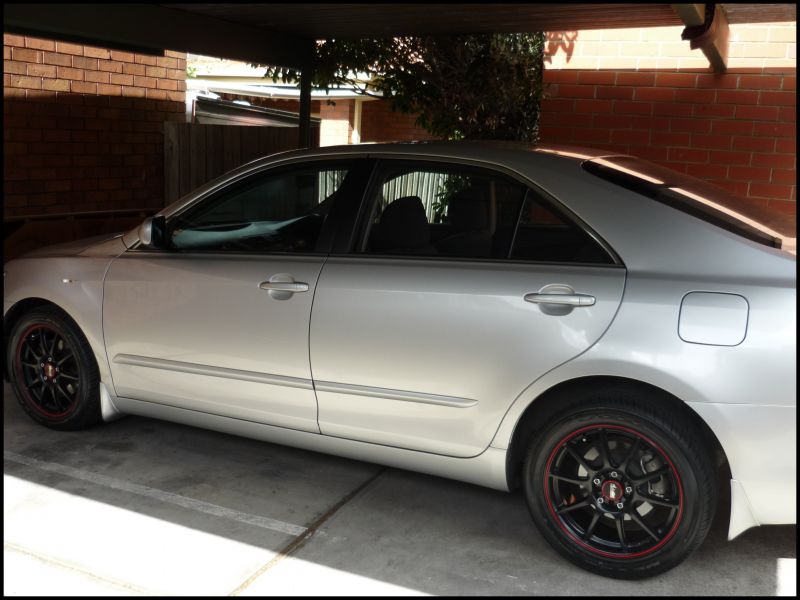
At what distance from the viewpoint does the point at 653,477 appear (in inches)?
133

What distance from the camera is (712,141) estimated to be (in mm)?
6688

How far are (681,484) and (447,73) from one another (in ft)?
19.1

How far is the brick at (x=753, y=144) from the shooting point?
6516 millimetres

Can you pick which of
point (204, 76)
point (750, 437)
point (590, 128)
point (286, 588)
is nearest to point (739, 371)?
point (750, 437)

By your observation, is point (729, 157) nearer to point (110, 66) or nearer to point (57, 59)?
point (110, 66)

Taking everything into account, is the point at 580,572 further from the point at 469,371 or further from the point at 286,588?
the point at 286,588

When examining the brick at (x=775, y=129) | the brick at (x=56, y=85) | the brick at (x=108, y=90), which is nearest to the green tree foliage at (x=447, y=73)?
the brick at (x=108, y=90)

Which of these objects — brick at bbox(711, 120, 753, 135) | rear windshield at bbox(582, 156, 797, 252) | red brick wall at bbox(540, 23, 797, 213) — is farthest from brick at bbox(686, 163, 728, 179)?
rear windshield at bbox(582, 156, 797, 252)

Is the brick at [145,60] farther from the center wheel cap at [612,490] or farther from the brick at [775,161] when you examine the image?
the center wheel cap at [612,490]

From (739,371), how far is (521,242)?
1.03 metres

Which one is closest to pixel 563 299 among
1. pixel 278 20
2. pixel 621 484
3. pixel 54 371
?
pixel 621 484

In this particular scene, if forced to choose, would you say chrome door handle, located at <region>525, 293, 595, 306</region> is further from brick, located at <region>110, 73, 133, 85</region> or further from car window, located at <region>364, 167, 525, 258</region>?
brick, located at <region>110, 73, 133, 85</region>

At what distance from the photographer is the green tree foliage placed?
8.12 m

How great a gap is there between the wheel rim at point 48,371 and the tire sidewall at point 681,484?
2.70 metres
